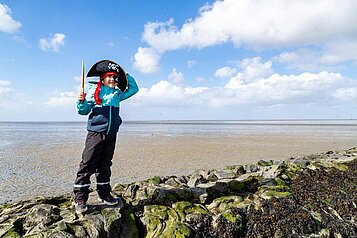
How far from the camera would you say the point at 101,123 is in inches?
201

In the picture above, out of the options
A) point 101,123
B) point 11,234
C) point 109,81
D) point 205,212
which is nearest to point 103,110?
point 101,123

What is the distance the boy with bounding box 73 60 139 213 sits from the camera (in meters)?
5.01

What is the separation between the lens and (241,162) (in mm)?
17625

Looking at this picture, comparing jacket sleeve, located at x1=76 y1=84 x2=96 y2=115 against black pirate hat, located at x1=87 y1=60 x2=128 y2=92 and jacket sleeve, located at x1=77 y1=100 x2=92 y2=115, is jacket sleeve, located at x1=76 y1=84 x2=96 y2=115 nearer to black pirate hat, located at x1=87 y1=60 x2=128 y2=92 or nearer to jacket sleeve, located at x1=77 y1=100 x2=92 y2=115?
jacket sleeve, located at x1=77 y1=100 x2=92 y2=115

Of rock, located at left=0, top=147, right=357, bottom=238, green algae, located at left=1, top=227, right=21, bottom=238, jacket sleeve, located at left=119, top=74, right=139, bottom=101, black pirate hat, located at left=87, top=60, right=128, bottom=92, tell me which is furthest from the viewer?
jacket sleeve, located at left=119, top=74, right=139, bottom=101

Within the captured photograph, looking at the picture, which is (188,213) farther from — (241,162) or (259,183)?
(241,162)

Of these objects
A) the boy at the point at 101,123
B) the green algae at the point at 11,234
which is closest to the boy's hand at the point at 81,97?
the boy at the point at 101,123

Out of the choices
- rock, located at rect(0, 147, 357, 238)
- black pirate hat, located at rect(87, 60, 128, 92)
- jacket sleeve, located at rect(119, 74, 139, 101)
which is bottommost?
rock, located at rect(0, 147, 357, 238)

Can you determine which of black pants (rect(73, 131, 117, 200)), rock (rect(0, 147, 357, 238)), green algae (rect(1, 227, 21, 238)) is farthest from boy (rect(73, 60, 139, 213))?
green algae (rect(1, 227, 21, 238))

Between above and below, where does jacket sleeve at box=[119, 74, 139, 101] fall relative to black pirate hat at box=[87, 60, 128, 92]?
below

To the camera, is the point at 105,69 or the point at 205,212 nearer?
the point at 105,69

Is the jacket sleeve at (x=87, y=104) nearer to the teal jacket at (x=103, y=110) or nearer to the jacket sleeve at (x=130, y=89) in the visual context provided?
the teal jacket at (x=103, y=110)

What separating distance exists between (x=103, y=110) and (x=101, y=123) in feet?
0.74

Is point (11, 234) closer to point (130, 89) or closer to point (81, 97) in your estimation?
point (81, 97)
